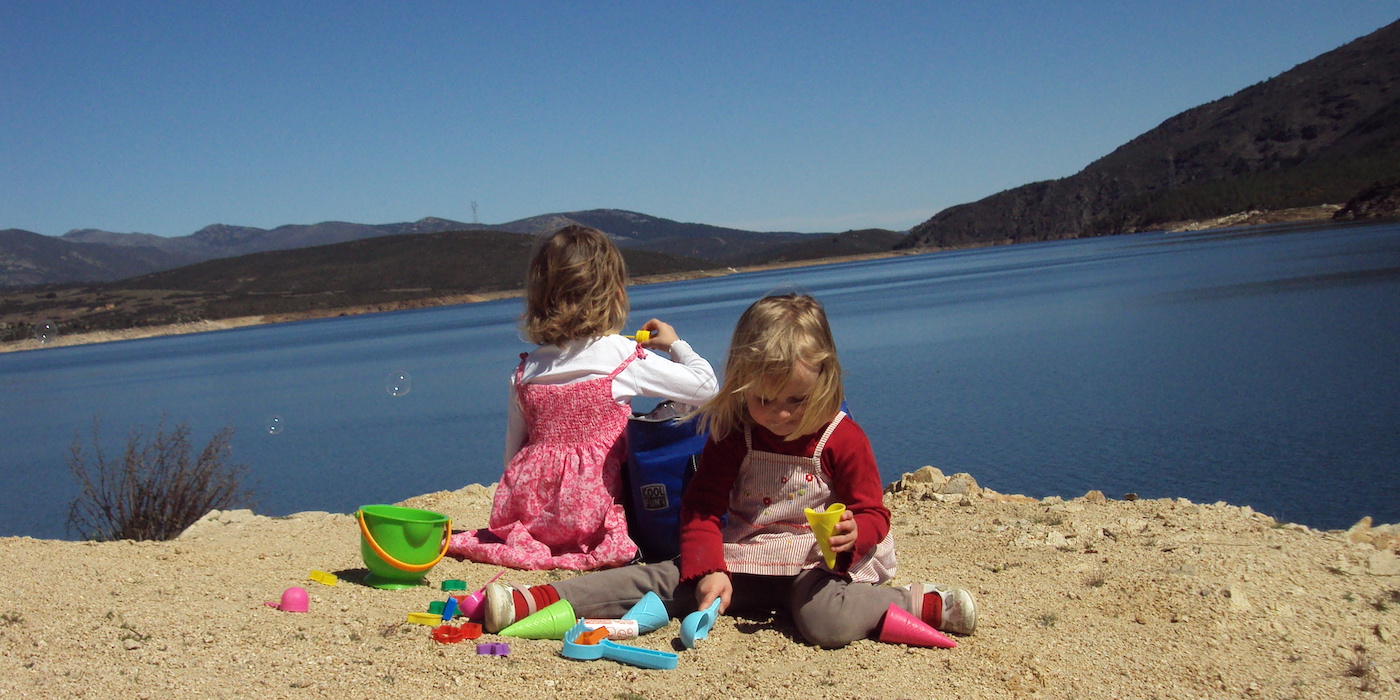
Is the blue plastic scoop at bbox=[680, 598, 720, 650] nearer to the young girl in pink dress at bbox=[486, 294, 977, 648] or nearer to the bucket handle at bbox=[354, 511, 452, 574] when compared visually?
the young girl in pink dress at bbox=[486, 294, 977, 648]

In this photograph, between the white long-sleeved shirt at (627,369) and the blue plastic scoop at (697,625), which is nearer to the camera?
the blue plastic scoop at (697,625)

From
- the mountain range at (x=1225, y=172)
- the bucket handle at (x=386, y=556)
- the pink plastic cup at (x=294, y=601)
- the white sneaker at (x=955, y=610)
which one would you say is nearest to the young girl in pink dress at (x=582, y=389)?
the bucket handle at (x=386, y=556)

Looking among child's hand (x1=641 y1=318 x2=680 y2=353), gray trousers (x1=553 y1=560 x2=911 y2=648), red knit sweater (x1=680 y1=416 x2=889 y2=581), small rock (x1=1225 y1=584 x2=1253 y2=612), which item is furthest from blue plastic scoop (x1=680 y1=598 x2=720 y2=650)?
small rock (x1=1225 y1=584 x2=1253 y2=612)

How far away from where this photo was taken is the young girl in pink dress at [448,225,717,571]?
4258 mm

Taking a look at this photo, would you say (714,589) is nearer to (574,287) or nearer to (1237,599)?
(574,287)

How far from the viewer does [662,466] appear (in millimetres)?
4066

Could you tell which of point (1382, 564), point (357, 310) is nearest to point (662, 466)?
point (1382, 564)

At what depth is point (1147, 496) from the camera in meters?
8.89

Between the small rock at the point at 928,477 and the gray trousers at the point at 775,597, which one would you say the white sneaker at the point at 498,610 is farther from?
the small rock at the point at 928,477

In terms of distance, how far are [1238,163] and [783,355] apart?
469 feet

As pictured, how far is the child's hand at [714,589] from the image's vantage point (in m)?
3.48

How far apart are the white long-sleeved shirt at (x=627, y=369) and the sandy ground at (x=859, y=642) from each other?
88 cm

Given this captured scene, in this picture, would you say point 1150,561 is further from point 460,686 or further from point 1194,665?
point 460,686

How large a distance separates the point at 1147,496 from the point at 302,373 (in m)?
32.0
